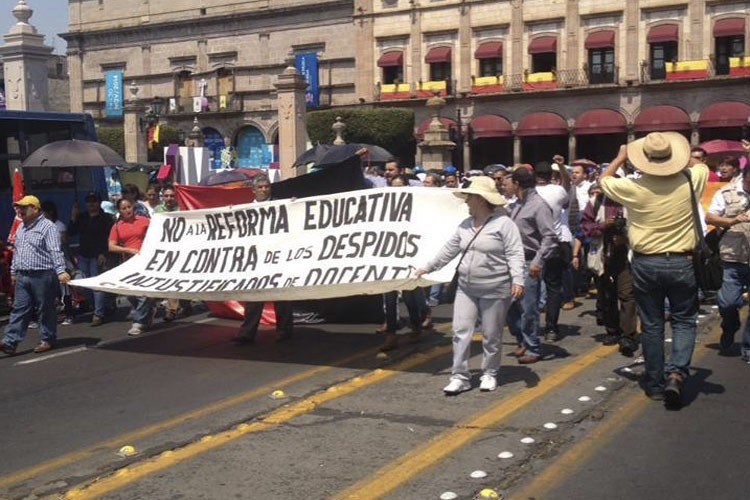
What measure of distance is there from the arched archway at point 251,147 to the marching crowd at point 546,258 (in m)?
43.4

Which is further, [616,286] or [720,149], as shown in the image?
[720,149]

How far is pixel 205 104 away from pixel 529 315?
51.0 meters

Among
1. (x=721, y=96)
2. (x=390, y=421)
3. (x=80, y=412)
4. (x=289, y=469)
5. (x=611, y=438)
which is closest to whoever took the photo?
(x=289, y=469)

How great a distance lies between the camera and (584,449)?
19.1 feet

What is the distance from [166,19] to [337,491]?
57741mm

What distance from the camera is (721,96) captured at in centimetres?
4291

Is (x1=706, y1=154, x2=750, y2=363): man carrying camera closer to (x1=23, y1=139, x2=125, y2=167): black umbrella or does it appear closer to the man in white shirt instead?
the man in white shirt

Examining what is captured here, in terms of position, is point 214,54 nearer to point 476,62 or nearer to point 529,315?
point 476,62

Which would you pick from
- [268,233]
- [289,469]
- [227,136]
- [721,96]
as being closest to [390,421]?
[289,469]

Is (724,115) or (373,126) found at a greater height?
(373,126)

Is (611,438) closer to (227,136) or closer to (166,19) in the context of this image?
(227,136)

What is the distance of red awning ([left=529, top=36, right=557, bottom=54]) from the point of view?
47.0 m

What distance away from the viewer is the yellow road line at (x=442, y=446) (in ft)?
17.0

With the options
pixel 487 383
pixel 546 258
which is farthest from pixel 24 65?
pixel 487 383
